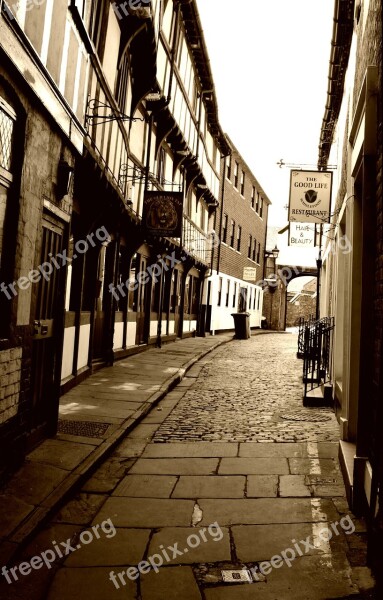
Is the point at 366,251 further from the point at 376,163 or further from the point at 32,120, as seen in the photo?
the point at 32,120

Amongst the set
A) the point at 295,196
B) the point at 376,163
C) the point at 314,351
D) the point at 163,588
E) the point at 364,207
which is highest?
the point at 295,196

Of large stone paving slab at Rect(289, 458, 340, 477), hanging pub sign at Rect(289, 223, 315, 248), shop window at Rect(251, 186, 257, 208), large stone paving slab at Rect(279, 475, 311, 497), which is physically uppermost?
shop window at Rect(251, 186, 257, 208)

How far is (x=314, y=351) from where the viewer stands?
9422 mm

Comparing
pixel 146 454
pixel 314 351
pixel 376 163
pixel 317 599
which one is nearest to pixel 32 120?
pixel 376 163

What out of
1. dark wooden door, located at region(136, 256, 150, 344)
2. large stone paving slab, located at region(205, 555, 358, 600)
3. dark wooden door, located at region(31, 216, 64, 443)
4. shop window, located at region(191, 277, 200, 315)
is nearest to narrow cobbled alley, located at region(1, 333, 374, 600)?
large stone paving slab, located at region(205, 555, 358, 600)

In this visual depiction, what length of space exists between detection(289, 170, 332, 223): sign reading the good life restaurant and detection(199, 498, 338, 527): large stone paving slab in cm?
796

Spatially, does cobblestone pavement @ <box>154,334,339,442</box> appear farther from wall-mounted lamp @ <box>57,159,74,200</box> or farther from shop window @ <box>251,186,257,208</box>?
shop window @ <box>251,186,257,208</box>

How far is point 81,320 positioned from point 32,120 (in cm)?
512

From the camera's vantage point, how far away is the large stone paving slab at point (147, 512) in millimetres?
3955

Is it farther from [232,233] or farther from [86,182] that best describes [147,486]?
[232,233]

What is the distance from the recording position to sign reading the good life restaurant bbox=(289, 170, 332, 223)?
11258 mm

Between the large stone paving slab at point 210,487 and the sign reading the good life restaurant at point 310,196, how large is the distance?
7.60m

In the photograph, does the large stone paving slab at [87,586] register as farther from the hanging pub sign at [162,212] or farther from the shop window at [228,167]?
the shop window at [228,167]

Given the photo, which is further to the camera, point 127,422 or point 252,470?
point 127,422
